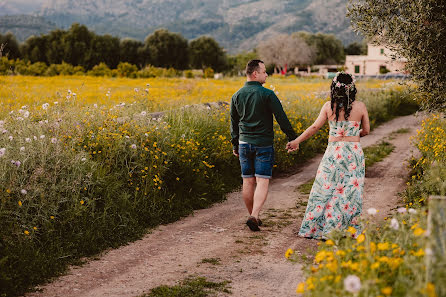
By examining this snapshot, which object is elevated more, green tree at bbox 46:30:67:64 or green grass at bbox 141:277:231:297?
green tree at bbox 46:30:67:64

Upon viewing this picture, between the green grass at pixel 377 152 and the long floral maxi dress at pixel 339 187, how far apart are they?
5892mm

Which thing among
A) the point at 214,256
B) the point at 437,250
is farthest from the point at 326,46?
the point at 437,250

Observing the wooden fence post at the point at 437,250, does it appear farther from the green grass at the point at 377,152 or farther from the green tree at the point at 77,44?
the green tree at the point at 77,44

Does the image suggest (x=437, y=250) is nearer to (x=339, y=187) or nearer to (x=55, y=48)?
(x=339, y=187)

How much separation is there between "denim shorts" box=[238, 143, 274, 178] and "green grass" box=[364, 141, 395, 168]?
5.97 m

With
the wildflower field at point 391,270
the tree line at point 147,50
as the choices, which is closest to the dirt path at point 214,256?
the wildflower field at point 391,270

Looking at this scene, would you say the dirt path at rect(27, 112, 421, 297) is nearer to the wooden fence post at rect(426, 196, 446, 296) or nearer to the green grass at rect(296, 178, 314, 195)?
the green grass at rect(296, 178, 314, 195)

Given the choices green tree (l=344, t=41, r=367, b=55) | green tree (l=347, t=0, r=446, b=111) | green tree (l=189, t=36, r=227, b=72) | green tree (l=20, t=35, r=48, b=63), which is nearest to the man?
green tree (l=347, t=0, r=446, b=111)

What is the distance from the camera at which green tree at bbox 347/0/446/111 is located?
834 cm

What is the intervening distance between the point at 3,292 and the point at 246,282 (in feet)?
8.01

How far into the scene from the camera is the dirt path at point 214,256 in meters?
5.05

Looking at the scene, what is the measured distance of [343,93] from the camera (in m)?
6.47

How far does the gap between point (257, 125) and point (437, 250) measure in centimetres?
443

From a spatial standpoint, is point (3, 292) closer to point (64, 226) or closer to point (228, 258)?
point (64, 226)
